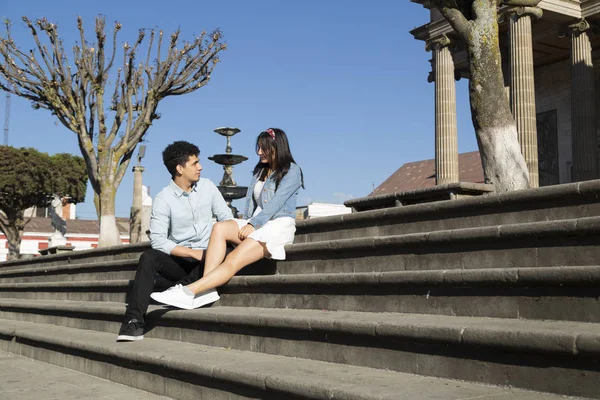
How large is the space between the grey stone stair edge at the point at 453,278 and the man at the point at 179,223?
56cm

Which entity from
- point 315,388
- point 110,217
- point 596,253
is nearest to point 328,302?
point 315,388

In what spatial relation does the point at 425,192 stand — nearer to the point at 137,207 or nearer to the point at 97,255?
the point at 97,255

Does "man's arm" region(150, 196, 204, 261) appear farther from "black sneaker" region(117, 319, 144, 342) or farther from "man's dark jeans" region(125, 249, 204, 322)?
"black sneaker" region(117, 319, 144, 342)

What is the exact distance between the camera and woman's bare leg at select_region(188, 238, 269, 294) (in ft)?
18.4

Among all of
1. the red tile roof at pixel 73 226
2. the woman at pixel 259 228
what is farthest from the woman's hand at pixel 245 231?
the red tile roof at pixel 73 226

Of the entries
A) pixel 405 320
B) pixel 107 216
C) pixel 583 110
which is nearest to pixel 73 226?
pixel 107 216

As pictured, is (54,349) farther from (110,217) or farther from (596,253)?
(110,217)

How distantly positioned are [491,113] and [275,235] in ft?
13.9

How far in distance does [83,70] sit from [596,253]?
19821mm

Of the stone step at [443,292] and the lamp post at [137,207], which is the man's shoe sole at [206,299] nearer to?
the stone step at [443,292]

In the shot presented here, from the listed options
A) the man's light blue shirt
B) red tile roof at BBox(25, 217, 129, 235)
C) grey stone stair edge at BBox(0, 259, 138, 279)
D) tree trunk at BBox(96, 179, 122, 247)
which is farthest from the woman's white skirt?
red tile roof at BBox(25, 217, 129, 235)

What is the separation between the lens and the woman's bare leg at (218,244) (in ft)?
19.0

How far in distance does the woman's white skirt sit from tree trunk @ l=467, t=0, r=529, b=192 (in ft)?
12.0

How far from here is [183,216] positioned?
6.45 metres
